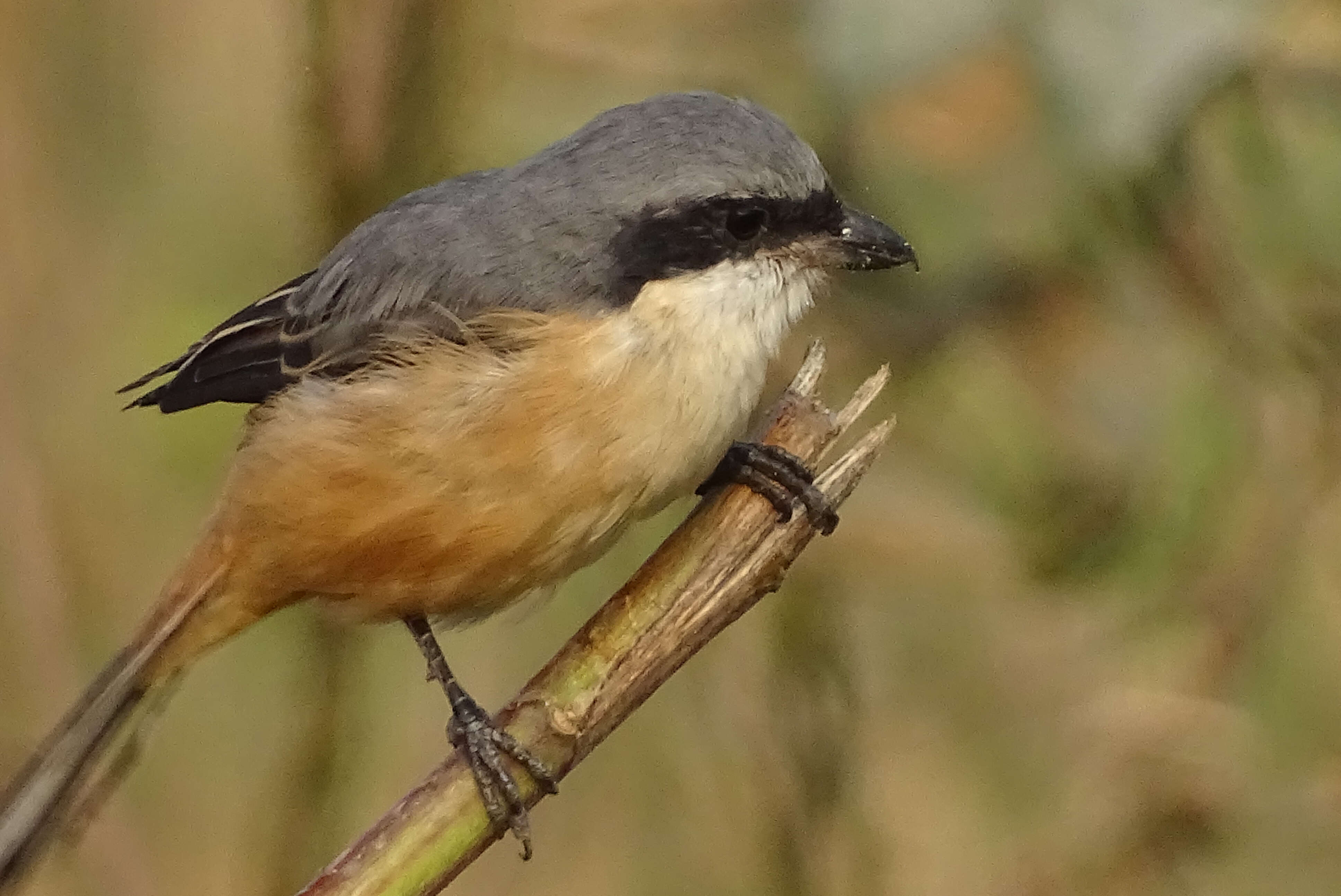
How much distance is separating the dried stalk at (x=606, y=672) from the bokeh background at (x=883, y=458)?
1.71 ft

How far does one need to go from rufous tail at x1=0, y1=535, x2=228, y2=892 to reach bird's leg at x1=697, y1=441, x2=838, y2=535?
2.64 ft

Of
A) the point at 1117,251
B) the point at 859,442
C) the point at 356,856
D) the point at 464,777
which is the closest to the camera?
the point at 356,856

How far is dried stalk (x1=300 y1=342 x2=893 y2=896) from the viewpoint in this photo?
1346mm

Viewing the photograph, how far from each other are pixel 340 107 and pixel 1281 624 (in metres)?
1.94

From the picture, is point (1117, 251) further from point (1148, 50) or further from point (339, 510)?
point (339, 510)

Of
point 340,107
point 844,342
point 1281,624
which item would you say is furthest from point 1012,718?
point 340,107

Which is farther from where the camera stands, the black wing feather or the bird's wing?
the black wing feather

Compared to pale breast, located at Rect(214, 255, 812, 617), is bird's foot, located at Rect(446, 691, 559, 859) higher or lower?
lower

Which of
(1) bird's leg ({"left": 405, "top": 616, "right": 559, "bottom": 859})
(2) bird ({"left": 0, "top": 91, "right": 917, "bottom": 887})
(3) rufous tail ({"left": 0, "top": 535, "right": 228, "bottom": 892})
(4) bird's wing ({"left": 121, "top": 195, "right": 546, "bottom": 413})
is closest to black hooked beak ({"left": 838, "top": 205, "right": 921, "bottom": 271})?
(2) bird ({"left": 0, "top": 91, "right": 917, "bottom": 887})

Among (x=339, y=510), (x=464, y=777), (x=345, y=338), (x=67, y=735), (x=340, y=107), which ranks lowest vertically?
(x=67, y=735)

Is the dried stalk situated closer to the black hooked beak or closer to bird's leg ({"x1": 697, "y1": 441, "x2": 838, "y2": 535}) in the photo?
bird's leg ({"x1": 697, "y1": 441, "x2": 838, "y2": 535})

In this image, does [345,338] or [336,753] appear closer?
[345,338]

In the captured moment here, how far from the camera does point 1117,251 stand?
1966mm

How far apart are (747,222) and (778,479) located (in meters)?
0.35
